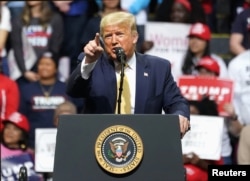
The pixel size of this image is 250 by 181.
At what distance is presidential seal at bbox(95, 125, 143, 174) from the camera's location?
5.39m

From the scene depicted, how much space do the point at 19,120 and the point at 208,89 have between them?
1879 mm

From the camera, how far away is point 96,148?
541 centimetres

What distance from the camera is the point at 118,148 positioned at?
5395mm

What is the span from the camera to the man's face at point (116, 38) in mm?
5957

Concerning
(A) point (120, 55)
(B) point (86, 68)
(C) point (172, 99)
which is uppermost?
(A) point (120, 55)

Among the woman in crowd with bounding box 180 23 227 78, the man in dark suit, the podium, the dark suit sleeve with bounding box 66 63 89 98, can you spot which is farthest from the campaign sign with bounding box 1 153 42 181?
the podium

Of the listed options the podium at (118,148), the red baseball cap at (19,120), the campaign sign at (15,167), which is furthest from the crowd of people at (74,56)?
the podium at (118,148)

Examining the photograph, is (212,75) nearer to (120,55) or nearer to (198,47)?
(198,47)

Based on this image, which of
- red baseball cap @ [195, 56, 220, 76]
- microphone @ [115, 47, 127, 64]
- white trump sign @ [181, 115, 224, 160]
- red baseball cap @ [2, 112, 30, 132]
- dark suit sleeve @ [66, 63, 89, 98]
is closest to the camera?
microphone @ [115, 47, 127, 64]

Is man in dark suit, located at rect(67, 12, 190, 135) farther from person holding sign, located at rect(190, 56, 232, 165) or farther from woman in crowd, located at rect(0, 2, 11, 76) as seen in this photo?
woman in crowd, located at rect(0, 2, 11, 76)

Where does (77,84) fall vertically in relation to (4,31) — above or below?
above

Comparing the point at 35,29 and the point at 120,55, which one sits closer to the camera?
the point at 120,55

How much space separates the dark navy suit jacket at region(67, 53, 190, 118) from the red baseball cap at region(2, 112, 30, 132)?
351cm

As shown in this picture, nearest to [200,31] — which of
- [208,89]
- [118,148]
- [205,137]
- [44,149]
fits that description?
[208,89]
